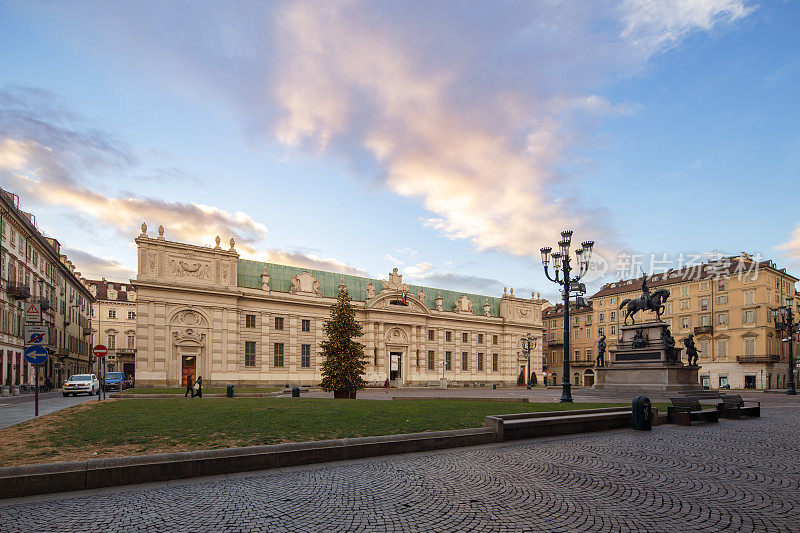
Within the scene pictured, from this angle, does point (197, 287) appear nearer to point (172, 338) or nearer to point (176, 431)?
point (172, 338)

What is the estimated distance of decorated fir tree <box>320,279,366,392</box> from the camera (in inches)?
1267

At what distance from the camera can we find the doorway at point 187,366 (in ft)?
162

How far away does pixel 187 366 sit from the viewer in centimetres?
4972

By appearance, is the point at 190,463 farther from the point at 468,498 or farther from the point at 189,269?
the point at 189,269

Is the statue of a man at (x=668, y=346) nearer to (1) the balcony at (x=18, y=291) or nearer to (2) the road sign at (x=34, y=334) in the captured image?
(2) the road sign at (x=34, y=334)

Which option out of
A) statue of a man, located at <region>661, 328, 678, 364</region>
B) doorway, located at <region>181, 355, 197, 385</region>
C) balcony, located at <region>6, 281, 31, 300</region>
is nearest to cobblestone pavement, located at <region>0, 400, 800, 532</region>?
statue of a man, located at <region>661, 328, 678, 364</region>

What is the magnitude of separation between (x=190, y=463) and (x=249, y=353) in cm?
4691

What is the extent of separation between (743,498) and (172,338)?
4946 centimetres

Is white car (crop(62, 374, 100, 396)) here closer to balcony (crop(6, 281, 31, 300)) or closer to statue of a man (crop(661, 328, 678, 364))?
balcony (crop(6, 281, 31, 300))

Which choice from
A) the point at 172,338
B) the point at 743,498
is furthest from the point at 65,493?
the point at 172,338

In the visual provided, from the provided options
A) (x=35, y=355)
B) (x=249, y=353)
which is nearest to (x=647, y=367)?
(x=35, y=355)

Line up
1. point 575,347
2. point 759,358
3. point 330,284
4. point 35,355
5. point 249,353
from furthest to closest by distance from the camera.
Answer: point 575,347 → point 330,284 → point 759,358 → point 249,353 → point 35,355

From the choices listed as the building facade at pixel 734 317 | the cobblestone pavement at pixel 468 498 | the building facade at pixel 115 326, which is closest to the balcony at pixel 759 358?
the building facade at pixel 734 317

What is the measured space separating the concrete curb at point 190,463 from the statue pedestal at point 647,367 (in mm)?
18552
